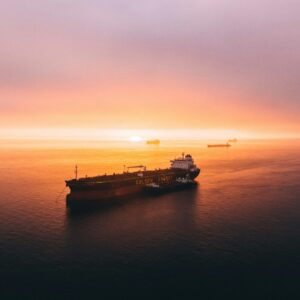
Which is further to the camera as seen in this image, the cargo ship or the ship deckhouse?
the ship deckhouse

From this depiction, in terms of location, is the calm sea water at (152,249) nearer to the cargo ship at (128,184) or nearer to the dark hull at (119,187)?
the dark hull at (119,187)

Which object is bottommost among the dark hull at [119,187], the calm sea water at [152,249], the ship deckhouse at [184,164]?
the calm sea water at [152,249]

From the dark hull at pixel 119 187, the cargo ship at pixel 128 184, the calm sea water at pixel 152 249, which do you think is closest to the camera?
the calm sea water at pixel 152 249

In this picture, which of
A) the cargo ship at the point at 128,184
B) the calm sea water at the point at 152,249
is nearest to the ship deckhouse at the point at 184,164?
the cargo ship at the point at 128,184

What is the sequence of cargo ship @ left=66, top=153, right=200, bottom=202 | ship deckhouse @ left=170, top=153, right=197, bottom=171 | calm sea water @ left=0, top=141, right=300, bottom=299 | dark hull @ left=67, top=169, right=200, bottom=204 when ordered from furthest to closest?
1. ship deckhouse @ left=170, top=153, right=197, bottom=171
2. cargo ship @ left=66, top=153, right=200, bottom=202
3. dark hull @ left=67, top=169, right=200, bottom=204
4. calm sea water @ left=0, top=141, right=300, bottom=299

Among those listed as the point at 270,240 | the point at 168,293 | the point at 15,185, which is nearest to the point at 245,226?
the point at 270,240

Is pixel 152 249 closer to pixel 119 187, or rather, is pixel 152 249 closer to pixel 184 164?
pixel 119 187

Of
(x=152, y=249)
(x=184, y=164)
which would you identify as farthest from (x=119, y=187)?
(x=184, y=164)

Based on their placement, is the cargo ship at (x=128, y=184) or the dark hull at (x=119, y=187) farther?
the cargo ship at (x=128, y=184)

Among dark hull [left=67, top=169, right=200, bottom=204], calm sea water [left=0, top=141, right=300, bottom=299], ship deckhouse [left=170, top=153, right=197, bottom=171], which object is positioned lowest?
calm sea water [left=0, top=141, right=300, bottom=299]

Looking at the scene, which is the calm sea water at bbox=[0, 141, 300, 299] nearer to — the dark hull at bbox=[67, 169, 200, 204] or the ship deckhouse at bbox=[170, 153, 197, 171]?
the dark hull at bbox=[67, 169, 200, 204]

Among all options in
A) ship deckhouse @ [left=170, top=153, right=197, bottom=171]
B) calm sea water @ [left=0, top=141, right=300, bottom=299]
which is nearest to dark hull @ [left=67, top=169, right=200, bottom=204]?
calm sea water @ [left=0, top=141, right=300, bottom=299]
